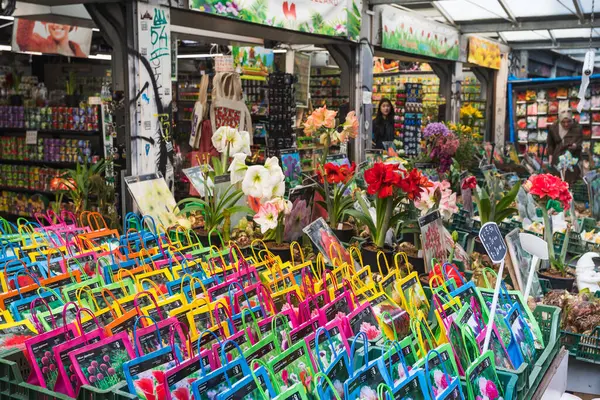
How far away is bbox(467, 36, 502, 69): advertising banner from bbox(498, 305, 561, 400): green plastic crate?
1050 cm

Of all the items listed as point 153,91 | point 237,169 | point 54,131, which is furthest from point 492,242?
point 54,131

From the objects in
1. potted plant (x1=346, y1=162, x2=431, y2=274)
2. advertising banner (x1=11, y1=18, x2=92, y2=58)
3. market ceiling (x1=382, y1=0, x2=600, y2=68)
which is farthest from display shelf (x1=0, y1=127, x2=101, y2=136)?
potted plant (x1=346, y1=162, x2=431, y2=274)

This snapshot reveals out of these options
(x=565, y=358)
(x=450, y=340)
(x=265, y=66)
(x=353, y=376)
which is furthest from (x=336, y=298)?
(x=265, y=66)

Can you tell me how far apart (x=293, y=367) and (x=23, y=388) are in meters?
0.70

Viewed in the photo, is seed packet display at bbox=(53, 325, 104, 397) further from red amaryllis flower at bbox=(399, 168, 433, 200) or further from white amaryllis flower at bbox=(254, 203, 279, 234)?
red amaryllis flower at bbox=(399, 168, 433, 200)

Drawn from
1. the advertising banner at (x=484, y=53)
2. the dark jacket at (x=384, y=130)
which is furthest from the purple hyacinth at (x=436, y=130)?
the advertising banner at (x=484, y=53)

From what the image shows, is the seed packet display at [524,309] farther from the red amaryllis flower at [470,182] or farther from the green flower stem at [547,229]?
the red amaryllis flower at [470,182]

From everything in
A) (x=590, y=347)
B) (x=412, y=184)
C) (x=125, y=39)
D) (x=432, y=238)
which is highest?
(x=125, y=39)

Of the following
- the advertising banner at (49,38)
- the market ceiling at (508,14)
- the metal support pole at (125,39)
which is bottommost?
the metal support pole at (125,39)

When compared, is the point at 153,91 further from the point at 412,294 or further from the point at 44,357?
the point at 44,357

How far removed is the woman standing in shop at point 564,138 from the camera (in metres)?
9.72

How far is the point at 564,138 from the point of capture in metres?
10.0

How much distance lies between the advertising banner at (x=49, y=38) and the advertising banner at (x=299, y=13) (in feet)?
9.39

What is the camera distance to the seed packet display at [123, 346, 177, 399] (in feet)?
5.32
